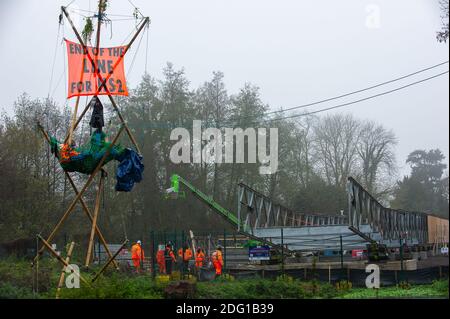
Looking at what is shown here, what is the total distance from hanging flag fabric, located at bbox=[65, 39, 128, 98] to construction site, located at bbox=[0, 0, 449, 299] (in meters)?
0.02

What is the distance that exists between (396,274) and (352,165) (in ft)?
96.1

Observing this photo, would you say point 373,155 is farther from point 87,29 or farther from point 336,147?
point 87,29

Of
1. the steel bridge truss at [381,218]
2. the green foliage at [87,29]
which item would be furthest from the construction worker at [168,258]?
the green foliage at [87,29]

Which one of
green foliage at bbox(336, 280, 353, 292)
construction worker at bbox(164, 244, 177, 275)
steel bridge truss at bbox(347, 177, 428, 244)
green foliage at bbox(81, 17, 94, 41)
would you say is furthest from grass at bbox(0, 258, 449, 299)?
construction worker at bbox(164, 244, 177, 275)

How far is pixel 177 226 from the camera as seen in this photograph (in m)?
52.1

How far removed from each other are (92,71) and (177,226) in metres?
38.2

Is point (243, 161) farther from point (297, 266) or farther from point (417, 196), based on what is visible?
point (297, 266)

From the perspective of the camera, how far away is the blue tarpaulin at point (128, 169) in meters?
14.9

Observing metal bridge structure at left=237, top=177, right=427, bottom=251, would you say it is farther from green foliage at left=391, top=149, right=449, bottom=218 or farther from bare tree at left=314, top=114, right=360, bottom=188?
bare tree at left=314, top=114, right=360, bottom=188

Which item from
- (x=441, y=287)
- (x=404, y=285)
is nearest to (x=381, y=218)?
(x=404, y=285)

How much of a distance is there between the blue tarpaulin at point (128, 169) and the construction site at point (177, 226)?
25 mm

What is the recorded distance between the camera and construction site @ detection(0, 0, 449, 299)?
14711mm

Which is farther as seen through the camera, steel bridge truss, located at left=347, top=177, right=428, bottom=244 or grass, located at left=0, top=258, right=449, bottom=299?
steel bridge truss, located at left=347, top=177, right=428, bottom=244

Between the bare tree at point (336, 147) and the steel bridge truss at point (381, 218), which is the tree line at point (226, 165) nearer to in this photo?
the bare tree at point (336, 147)
